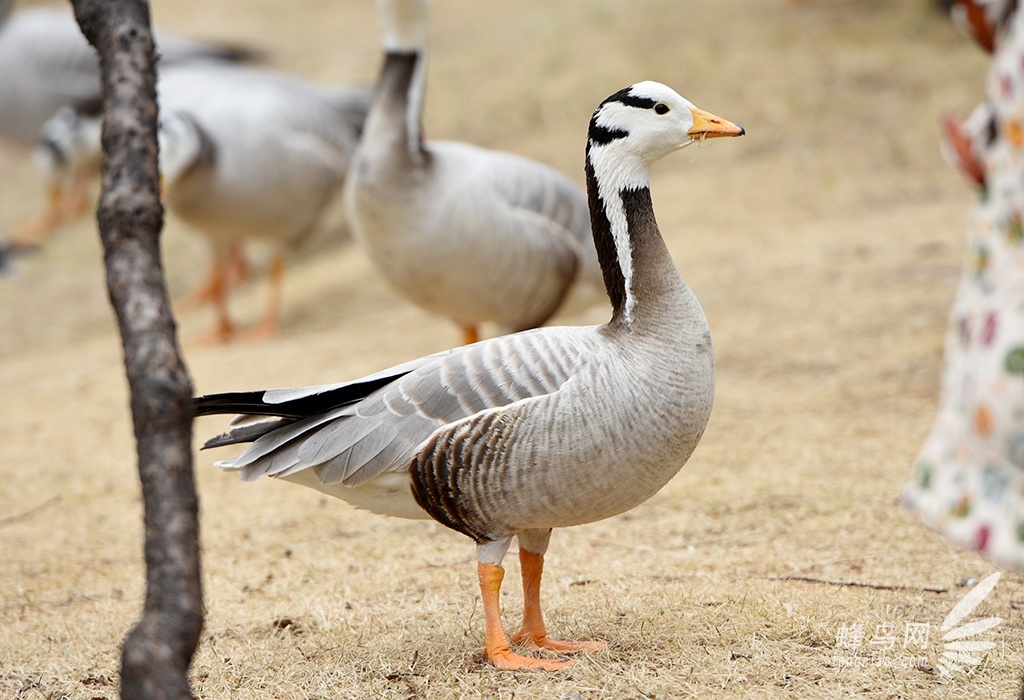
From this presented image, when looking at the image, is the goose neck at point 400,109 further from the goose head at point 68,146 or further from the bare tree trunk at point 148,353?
the goose head at point 68,146

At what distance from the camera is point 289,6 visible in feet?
56.3

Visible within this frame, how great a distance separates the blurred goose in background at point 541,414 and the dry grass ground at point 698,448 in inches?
16.5

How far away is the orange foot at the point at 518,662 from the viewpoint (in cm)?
286

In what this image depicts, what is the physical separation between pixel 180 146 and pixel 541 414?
5.70 m

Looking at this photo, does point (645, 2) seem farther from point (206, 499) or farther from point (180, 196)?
point (206, 499)

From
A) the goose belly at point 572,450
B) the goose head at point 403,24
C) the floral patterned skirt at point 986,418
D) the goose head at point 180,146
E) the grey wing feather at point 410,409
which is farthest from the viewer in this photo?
the goose head at point 180,146

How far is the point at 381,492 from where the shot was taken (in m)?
2.97

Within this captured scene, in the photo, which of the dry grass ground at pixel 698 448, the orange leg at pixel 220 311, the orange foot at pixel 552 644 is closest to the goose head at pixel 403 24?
the dry grass ground at pixel 698 448

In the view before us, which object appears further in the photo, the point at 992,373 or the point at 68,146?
the point at 68,146

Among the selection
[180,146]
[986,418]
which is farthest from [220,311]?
[986,418]

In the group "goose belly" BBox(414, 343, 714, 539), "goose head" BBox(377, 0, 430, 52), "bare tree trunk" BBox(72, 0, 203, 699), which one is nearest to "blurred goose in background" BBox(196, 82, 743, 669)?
"goose belly" BBox(414, 343, 714, 539)

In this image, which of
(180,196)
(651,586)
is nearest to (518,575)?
(651,586)

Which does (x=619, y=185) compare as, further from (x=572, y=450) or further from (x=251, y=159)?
(x=251, y=159)

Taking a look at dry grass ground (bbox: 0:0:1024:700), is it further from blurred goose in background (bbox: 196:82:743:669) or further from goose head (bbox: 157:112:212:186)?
goose head (bbox: 157:112:212:186)
